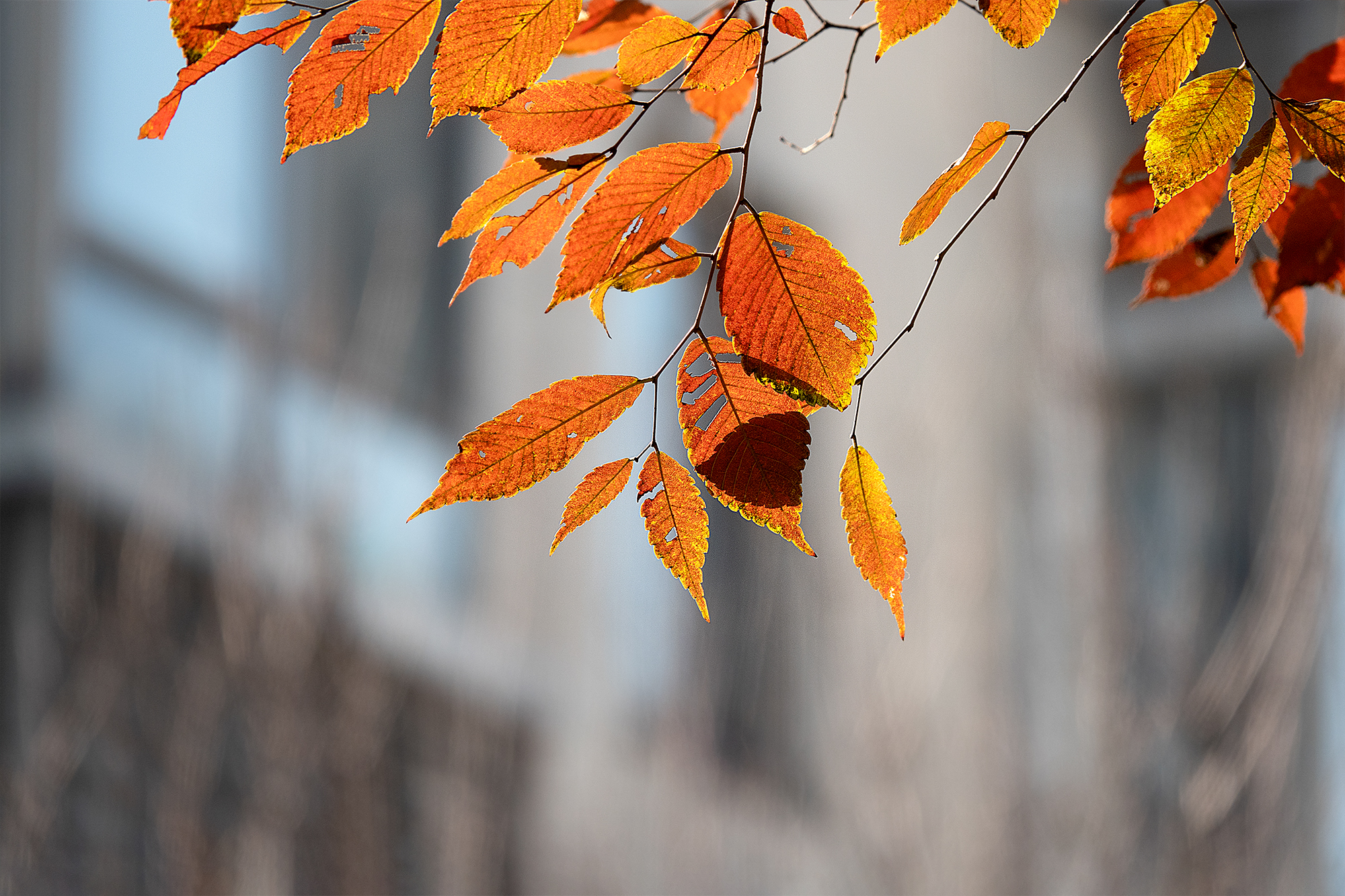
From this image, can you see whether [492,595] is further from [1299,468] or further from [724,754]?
[1299,468]

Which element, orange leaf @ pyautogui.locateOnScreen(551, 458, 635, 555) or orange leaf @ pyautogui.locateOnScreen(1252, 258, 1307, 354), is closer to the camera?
orange leaf @ pyautogui.locateOnScreen(551, 458, 635, 555)

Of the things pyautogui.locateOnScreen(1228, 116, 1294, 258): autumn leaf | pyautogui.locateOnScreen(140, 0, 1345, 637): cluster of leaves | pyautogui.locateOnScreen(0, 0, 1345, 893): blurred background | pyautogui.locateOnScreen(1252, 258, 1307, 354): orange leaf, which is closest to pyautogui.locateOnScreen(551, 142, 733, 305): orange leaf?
pyautogui.locateOnScreen(140, 0, 1345, 637): cluster of leaves

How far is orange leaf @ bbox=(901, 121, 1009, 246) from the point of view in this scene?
0.27 metres

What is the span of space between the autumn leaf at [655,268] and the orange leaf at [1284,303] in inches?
8.8

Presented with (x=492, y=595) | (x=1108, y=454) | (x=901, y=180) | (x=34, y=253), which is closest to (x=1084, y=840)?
(x=1108, y=454)

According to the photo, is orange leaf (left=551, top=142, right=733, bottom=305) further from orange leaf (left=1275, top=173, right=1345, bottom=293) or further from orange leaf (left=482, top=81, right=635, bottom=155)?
orange leaf (left=1275, top=173, right=1345, bottom=293)

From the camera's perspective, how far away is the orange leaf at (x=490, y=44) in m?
0.24

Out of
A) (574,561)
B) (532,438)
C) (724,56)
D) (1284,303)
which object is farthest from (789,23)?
(574,561)

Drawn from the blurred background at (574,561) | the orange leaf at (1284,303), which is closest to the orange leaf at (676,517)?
the orange leaf at (1284,303)

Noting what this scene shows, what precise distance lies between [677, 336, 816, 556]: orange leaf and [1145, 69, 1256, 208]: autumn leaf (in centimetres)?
9

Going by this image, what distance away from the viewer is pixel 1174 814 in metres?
1.89

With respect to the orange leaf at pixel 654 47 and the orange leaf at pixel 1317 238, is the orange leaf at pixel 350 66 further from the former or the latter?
the orange leaf at pixel 1317 238

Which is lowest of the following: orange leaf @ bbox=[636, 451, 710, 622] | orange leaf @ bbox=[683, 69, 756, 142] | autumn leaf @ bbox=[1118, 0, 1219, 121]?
orange leaf @ bbox=[636, 451, 710, 622]

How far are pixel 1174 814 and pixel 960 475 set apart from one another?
0.98 meters
